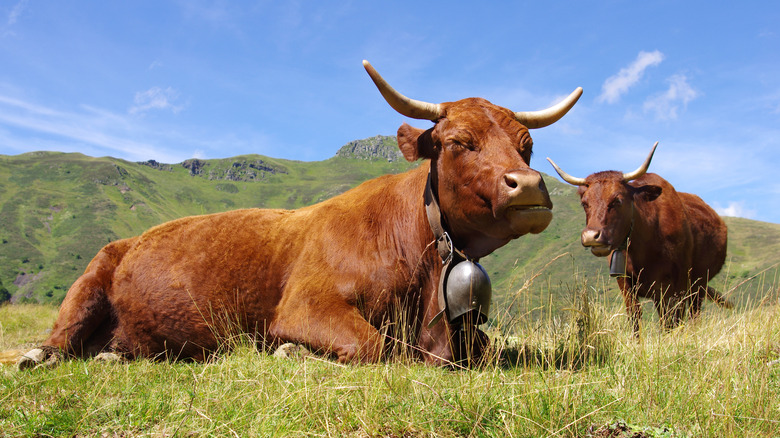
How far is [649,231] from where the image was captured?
973 cm

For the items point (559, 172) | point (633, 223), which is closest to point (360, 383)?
point (633, 223)

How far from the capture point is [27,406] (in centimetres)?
334

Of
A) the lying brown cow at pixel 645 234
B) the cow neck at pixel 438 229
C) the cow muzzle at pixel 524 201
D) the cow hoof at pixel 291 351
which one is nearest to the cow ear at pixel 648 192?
the lying brown cow at pixel 645 234

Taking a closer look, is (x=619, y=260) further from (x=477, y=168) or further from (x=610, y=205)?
(x=477, y=168)

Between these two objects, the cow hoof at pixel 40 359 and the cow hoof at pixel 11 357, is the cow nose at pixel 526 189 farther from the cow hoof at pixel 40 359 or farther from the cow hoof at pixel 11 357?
the cow hoof at pixel 11 357

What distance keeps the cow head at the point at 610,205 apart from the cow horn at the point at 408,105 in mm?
4688

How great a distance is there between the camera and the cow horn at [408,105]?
502 cm

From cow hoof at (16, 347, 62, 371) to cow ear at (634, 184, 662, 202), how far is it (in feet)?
30.4

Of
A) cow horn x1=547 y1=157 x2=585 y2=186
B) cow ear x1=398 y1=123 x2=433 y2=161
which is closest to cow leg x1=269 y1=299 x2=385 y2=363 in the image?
cow ear x1=398 y1=123 x2=433 y2=161

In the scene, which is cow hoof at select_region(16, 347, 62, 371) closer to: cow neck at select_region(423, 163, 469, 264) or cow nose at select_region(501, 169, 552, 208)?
cow neck at select_region(423, 163, 469, 264)

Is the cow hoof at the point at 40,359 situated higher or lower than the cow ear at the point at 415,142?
lower

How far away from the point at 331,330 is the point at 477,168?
75.3 inches

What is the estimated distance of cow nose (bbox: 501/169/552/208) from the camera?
3.95 metres

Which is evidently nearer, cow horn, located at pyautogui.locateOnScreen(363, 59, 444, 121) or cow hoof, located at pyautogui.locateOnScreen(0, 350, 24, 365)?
cow horn, located at pyautogui.locateOnScreen(363, 59, 444, 121)
